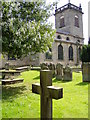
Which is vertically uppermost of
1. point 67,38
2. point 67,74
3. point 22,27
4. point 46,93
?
point 67,38

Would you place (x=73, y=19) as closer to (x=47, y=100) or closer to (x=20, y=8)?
(x=20, y=8)

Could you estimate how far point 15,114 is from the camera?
3676mm

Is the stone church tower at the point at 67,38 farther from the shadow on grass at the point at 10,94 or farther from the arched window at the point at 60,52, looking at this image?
the shadow on grass at the point at 10,94

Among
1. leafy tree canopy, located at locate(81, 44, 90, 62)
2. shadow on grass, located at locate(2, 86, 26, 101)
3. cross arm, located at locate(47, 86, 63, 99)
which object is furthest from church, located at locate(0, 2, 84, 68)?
cross arm, located at locate(47, 86, 63, 99)

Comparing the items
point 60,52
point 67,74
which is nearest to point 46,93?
point 67,74

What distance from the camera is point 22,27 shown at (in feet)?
21.7

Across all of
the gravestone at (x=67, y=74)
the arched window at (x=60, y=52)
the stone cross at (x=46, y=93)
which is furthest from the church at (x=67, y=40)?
the stone cross at (x=46, y=93)

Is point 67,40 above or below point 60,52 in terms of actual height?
above

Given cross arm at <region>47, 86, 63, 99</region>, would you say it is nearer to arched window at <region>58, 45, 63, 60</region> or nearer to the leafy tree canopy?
arched window at <region>58, 45, 63, 60</region>

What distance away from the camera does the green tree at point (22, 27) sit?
645 centimetres

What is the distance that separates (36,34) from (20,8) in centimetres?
156

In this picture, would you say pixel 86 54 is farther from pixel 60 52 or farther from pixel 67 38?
pixel 67 38

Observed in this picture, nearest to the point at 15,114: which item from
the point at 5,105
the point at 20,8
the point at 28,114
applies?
the point at 28,114

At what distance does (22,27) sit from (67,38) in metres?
27.5
